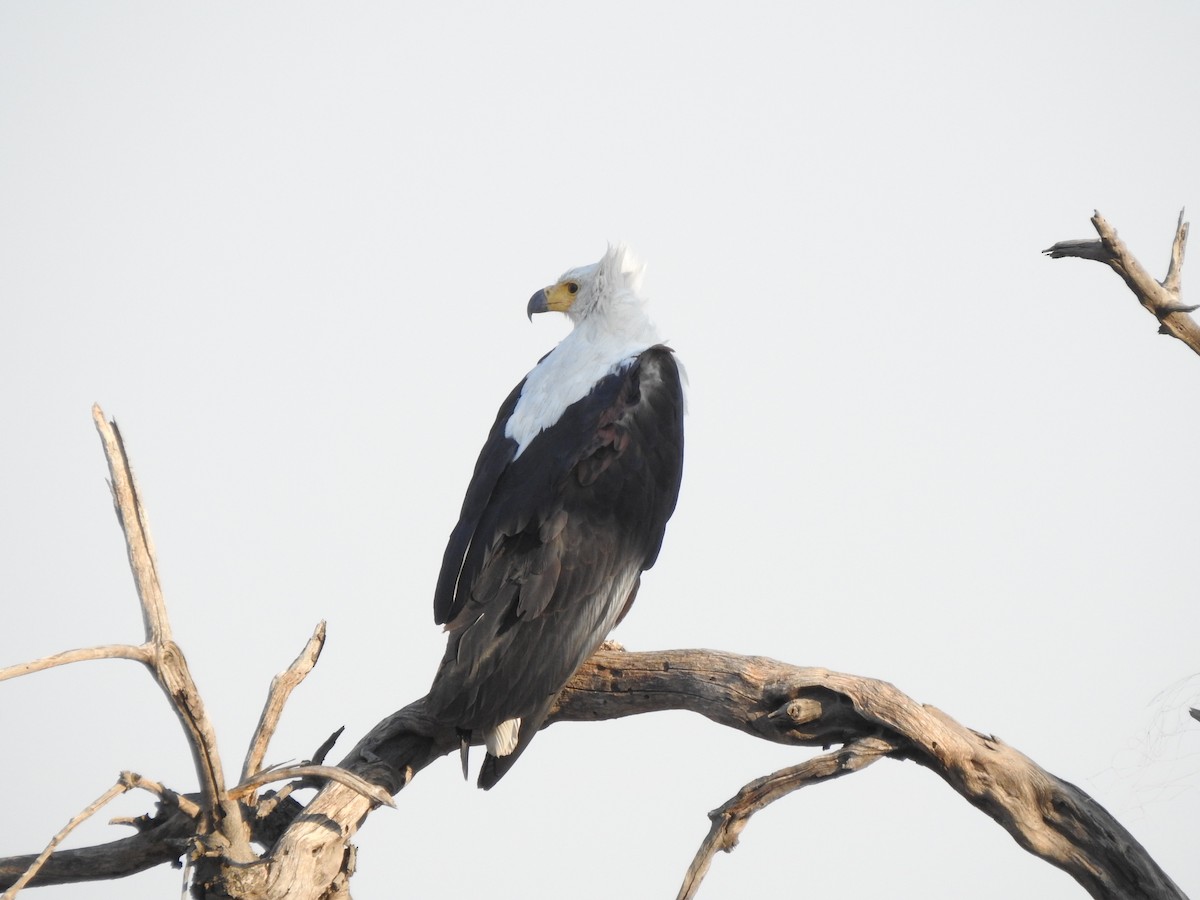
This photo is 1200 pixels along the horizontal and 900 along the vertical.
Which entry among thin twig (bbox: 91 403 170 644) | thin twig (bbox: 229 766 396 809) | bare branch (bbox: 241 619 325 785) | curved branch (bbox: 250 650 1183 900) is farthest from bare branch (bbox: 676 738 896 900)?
thin twig (bbox: 91 403 170 644)

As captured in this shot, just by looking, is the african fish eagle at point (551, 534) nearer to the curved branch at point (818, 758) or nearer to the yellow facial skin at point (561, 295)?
the curved branch at point (818, 758)

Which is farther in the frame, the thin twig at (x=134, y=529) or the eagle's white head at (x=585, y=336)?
the eagle's white head at (x=585, y=336)

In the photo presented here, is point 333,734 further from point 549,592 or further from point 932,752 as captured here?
point 932,752

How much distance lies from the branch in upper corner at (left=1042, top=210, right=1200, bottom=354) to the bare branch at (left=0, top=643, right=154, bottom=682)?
11.7 feet

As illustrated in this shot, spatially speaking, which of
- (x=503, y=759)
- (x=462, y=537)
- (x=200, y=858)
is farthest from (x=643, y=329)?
(x=200, y=858)

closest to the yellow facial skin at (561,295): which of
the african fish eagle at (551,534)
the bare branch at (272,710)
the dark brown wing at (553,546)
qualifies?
the african fish eagle at (551,534)

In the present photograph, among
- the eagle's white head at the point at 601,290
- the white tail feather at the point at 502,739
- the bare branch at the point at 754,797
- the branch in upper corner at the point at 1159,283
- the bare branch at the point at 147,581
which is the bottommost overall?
the bare branch at the point at 754,797

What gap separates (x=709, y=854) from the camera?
4332 mm

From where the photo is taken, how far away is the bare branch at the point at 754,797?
4320 mm

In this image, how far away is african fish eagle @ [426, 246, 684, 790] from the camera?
16.6 ft

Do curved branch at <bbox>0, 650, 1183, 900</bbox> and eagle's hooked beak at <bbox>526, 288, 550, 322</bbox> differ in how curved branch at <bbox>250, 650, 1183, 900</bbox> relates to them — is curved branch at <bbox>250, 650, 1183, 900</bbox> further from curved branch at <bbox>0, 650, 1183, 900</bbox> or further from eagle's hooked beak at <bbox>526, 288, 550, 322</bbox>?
eagle's hooked beak at <bbox>526, 288, 550, 322</bbox>

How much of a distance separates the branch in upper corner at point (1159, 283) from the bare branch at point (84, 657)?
3.55 metres

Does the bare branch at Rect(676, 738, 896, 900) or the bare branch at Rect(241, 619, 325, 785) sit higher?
the bare branch at Rect(241, 619, 325, 785)

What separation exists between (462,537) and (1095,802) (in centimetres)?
277
